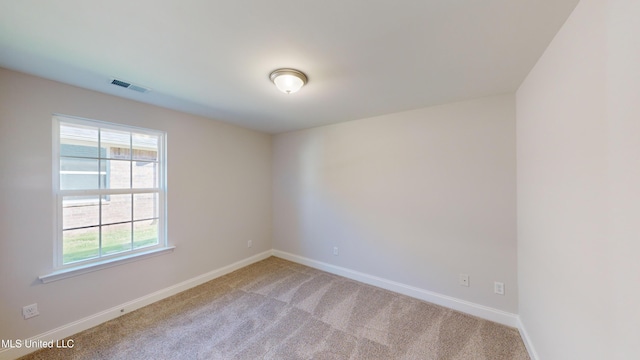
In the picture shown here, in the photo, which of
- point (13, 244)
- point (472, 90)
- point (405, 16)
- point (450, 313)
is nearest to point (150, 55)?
point (405, 16)

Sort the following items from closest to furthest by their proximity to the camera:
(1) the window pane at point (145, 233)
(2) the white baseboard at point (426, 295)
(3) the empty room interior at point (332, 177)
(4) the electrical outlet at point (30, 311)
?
(3) the empty room interior at point (332, 177)
(4) the electrical outlet at point (30, 311)
(2) the white baseboard at point (426, 295)
(1) the window pane at point (145, 233)

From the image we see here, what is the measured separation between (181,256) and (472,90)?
391cm

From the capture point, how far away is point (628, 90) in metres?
0.85

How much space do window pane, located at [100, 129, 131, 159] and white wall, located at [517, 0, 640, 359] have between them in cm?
382

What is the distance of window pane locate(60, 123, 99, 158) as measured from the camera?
216cm

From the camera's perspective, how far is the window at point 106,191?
2150 mm

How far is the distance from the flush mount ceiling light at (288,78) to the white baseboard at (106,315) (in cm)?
282

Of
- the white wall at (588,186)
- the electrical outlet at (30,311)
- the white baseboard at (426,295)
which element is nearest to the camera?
the white wall at (588,186)

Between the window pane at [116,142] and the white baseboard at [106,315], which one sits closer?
the white baseboard at [106,315]

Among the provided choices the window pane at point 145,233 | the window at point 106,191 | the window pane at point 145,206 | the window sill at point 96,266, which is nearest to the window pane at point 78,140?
the window at point 106,191

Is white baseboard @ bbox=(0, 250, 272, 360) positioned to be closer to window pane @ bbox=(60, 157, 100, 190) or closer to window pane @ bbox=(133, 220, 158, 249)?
window pane @ bbox=(133, 220, 158, 249)

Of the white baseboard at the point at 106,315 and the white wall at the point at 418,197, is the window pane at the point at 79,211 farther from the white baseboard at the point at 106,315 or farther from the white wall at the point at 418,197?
the white wall at the point at 418,197

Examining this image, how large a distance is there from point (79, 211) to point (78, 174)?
1.21ft

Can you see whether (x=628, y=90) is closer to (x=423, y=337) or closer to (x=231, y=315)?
(x=423, y=337)
